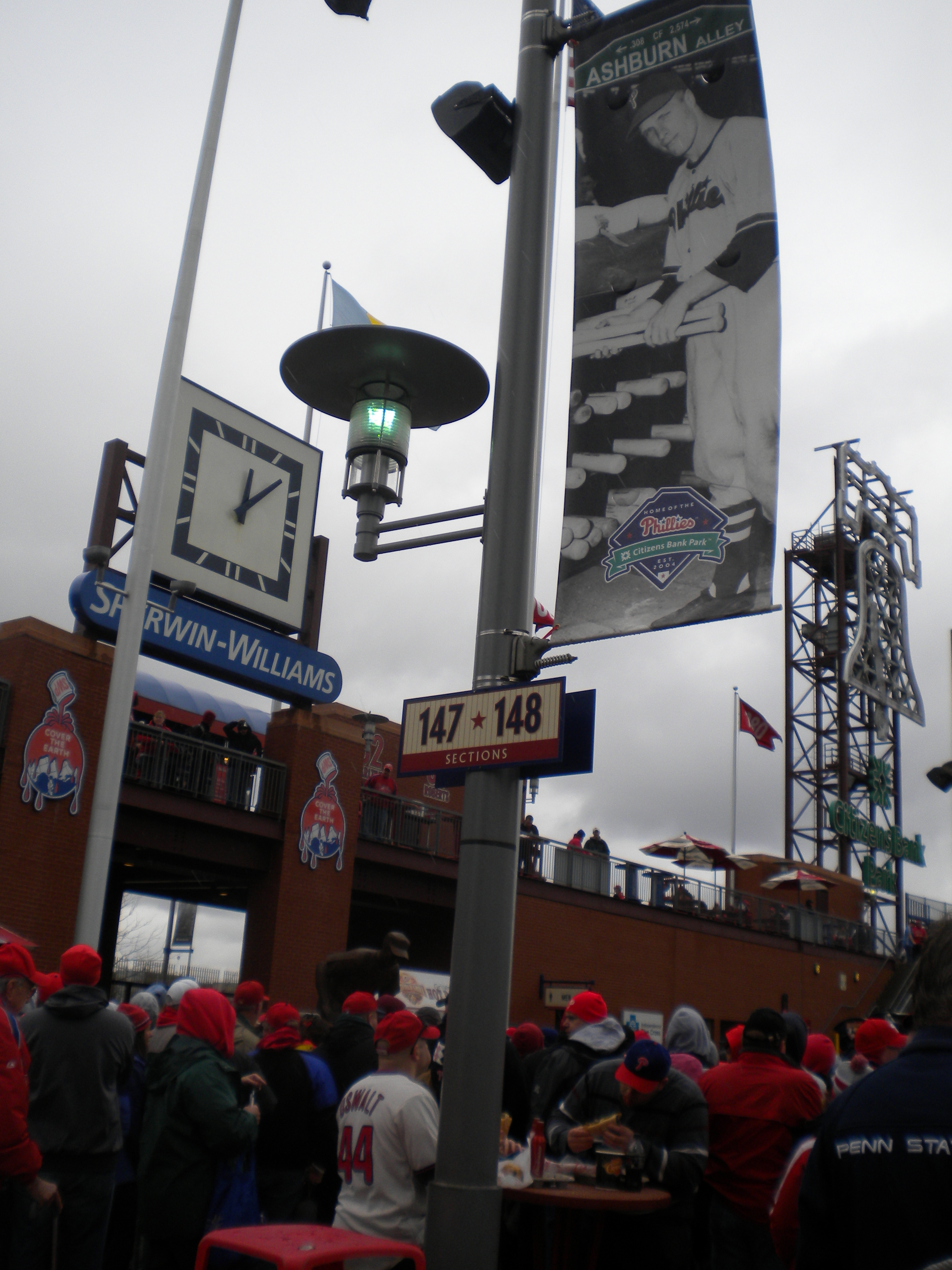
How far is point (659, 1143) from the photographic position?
538 centimetres

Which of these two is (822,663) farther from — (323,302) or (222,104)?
(222,104)

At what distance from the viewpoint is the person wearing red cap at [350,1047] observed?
677 cm

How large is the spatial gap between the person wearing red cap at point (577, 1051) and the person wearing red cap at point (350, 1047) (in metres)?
1.04

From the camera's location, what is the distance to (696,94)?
477cm

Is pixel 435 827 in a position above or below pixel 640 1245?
above

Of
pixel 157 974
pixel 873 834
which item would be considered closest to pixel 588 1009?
pixel 873 834

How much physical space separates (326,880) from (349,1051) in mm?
12799

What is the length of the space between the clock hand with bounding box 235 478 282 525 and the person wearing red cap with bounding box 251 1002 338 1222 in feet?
45.5

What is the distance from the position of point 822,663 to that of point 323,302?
2704cm

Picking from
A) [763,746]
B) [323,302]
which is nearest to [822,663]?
[763,746]

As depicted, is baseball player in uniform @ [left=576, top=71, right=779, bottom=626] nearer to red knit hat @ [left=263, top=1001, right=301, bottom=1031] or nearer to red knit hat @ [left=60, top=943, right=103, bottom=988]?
red knit hat @ [left=60, top=943, right=103, bottom=988]

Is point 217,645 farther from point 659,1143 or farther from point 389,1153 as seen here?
point 389,1153

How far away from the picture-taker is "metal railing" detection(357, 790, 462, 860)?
21125mm

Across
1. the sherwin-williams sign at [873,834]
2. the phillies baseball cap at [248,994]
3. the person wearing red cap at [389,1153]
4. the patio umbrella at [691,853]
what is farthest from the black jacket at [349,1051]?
the sherwin-williams sign at [873,834]
